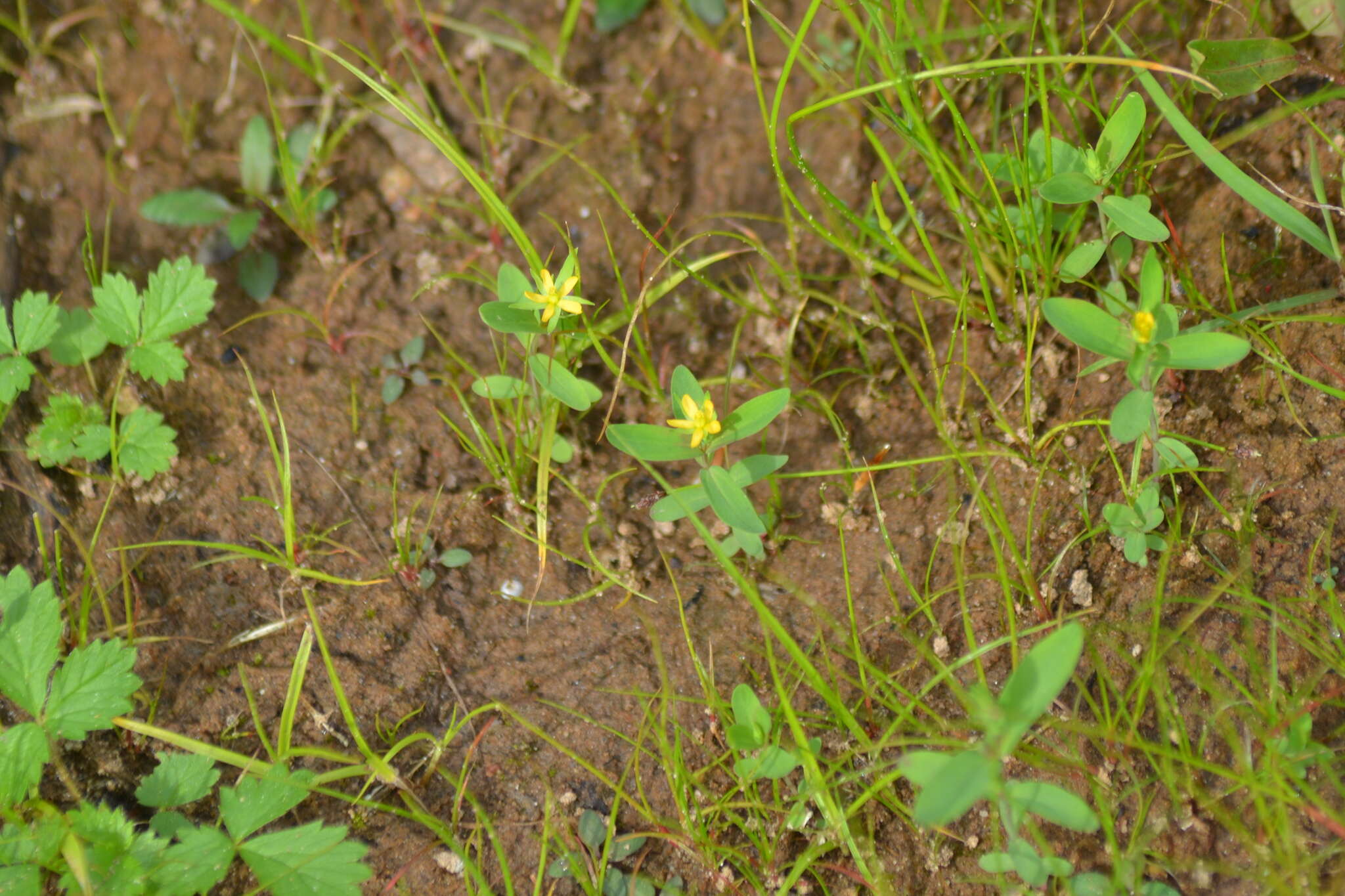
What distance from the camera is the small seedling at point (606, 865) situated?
1.64 m

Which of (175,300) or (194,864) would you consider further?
(175,300)

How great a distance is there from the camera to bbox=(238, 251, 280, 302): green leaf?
87.4 inches

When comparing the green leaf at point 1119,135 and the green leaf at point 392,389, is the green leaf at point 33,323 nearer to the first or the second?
the green leaf at point 392,389

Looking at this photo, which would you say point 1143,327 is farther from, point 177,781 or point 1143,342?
point 177,781

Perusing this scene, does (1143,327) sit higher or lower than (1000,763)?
higher

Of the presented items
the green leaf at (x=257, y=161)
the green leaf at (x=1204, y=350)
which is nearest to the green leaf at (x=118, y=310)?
the green leaf at (x=257, y=161)

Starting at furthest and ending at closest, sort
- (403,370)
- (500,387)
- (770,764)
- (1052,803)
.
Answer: (403,370) < (500,387) < (770,764) < (1052,803)

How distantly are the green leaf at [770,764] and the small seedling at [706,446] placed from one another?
1.24 feet

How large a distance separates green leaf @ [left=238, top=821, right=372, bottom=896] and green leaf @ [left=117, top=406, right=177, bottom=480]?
82 cm

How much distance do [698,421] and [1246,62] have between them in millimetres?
1276

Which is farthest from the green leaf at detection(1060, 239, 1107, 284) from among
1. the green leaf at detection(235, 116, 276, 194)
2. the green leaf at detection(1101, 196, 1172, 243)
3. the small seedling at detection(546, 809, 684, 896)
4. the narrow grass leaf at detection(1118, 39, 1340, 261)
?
the green leaf at detection(235, 116, 276, 194)

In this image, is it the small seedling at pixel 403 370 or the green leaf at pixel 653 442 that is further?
the small seedling at pixel 403 370

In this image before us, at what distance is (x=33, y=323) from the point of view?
2.00 meters

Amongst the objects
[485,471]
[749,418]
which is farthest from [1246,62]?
[485,471]
